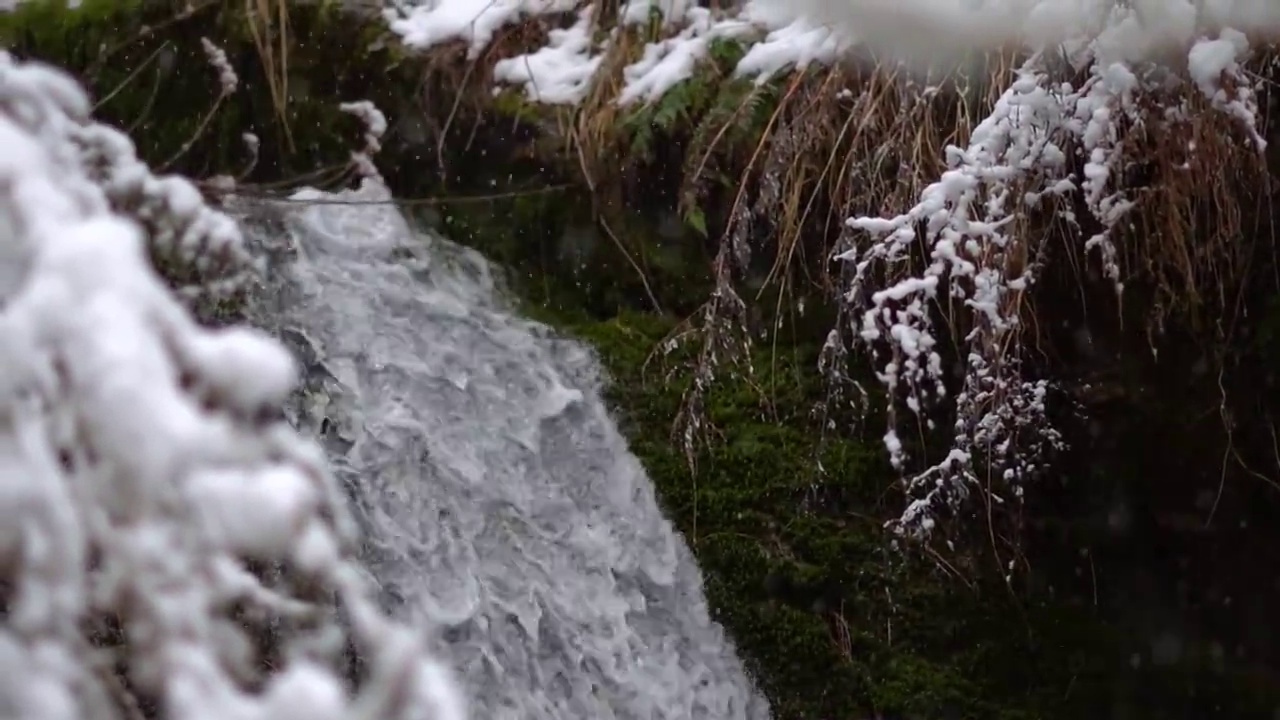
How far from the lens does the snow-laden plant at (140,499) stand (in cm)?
54

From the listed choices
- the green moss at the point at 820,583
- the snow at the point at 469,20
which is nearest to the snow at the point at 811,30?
the snow at the point at 469,20

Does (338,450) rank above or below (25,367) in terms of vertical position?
below

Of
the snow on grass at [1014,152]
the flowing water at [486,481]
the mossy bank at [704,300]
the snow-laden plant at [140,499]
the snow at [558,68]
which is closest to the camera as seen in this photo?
the snow-laden plant at [140,499]

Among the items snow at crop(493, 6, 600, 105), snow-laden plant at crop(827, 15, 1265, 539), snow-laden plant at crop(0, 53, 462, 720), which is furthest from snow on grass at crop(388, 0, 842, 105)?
snow-laden plant at crop(0, 53, 462, 720)

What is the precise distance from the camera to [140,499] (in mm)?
553

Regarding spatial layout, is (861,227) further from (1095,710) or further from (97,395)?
(97,395)

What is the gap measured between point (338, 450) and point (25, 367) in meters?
1.47

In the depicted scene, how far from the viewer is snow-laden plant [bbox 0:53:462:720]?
54cm

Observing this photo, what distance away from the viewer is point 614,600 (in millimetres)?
2121

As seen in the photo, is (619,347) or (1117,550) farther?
(619,347)

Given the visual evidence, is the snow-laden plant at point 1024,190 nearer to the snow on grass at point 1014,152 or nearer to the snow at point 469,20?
the snow on grass at point 1014,152

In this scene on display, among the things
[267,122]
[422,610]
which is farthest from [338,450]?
[267,122]

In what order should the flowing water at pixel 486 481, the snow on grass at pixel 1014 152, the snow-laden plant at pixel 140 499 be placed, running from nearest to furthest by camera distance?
the snow-laden plant at pixel 140 499 < the snow on grass at pixel 1014 152 < the flowing water at pixel 486 481

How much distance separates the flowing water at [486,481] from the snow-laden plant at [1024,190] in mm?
634
